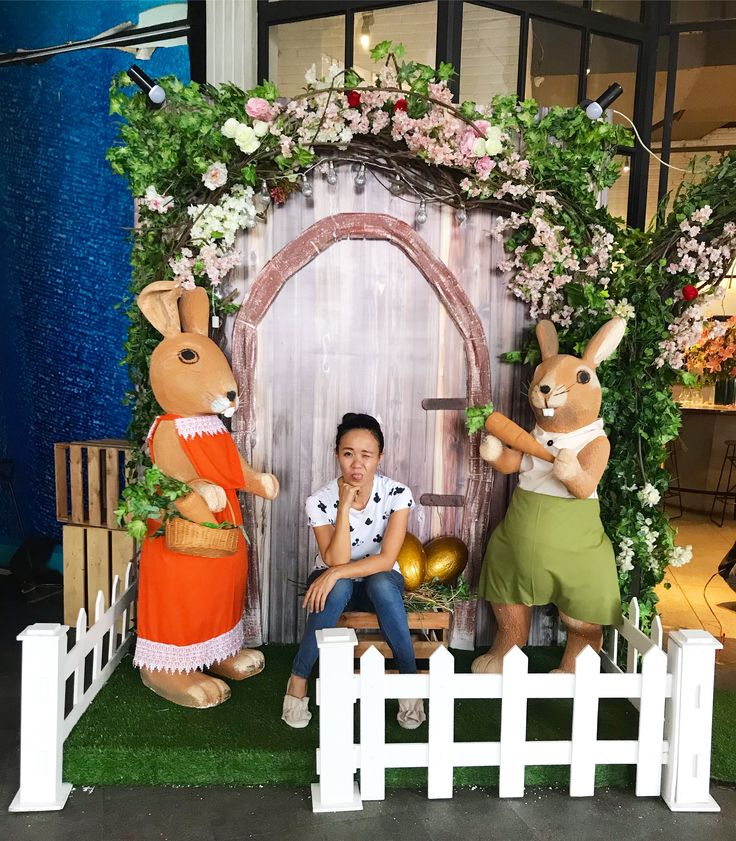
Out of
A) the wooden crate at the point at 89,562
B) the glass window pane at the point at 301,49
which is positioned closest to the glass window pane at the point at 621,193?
the glass window pane at the point at 301,49

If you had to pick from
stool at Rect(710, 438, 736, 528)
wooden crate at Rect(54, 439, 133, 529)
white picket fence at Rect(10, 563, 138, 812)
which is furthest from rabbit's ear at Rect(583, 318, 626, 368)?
stool at Rect(710, 438, 736, 528)

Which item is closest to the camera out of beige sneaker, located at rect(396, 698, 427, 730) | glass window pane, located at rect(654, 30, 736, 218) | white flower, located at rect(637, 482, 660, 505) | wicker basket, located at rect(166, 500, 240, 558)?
beige sneaker, located at rect(396, 698, 427, 730)

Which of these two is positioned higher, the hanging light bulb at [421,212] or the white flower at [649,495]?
the hanging light bulb at [421,212]

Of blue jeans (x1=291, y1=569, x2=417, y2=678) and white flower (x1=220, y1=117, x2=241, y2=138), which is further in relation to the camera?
white flower (x1=220, y1=117, x2=241, y2=138)

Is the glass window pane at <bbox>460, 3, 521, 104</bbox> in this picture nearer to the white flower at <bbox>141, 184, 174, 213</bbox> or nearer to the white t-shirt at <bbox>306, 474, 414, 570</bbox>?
the white flower at <bbox>141, 184, 174, 213</bbox>

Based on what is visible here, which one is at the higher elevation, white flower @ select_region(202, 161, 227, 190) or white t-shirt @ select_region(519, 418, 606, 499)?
white flower @ select_region(202, 161, 227, 190)

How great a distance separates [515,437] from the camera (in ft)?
10.9

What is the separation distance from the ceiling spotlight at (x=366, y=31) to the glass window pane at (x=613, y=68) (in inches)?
49.0

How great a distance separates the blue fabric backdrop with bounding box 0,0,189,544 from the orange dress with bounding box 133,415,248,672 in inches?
81.6

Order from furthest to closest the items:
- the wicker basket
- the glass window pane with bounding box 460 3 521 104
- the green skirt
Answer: the glass window pane with bounding box 460 3 521 104
the green skirt
the wicker basket

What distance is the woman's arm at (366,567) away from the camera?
299 centimetres

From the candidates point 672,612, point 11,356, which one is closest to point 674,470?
point 672,612

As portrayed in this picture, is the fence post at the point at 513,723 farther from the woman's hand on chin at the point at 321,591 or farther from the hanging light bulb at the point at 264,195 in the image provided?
the hanging light bulb at the point at 264,195

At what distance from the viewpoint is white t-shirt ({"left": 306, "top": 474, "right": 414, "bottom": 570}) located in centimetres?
323
